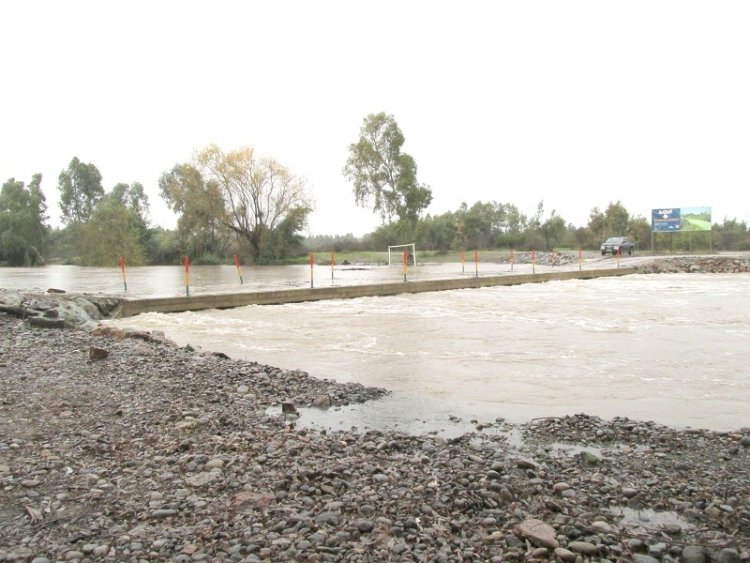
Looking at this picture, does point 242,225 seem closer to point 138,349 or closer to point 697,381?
point 138,349

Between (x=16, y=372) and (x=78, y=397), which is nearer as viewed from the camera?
(x=78, y=397)

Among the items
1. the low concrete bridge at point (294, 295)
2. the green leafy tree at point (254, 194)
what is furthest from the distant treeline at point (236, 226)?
the low concrete bridge at point (294, 295)

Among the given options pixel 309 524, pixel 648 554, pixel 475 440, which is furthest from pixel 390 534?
pixel 475 440

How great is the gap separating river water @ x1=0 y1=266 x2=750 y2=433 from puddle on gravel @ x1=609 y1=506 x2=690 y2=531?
83.7 inches

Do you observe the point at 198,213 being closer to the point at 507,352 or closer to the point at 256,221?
the point at 256,221

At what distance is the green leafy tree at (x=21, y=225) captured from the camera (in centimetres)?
6203

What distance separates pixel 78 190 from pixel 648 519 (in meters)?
84.2

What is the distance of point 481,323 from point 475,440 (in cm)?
886

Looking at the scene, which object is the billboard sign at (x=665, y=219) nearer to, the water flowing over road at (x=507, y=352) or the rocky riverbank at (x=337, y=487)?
the water flowing over road at (x=507, y=352)

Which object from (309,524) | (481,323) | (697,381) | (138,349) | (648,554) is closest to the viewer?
(648,554)

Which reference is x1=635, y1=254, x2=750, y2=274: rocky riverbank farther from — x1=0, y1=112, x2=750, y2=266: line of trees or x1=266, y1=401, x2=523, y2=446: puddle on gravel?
x1=266, y1=401, x2=523, y2=446: puddle on gravel

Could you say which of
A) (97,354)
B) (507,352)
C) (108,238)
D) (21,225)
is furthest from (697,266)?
(21,225)

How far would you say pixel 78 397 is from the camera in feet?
19.6

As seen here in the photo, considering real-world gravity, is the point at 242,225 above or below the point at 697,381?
above
